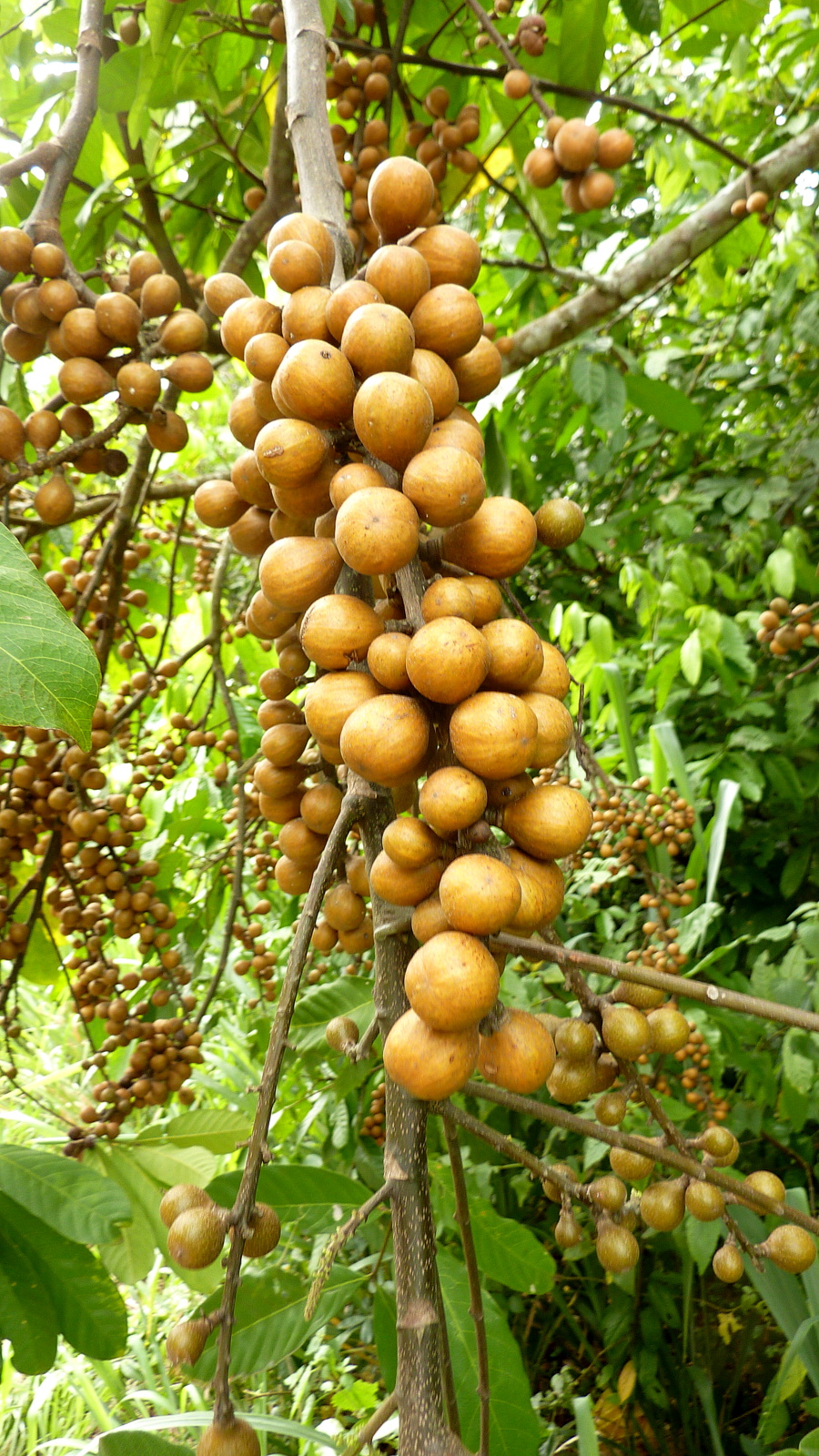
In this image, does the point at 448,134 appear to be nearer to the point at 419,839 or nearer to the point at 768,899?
the point at 419,839

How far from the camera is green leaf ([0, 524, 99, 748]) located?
631 mm

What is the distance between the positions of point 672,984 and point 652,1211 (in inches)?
11.8

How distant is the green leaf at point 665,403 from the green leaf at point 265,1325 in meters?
1.84

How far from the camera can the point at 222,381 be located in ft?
10.2

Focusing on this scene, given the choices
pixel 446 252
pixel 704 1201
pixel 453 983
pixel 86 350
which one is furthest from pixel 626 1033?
pixel 86 350

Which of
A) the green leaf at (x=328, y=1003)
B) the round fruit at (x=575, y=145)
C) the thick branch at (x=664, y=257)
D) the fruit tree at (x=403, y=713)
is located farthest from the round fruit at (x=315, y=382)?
the thick branch at (x=664, y=257)

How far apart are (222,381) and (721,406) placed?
1.58m

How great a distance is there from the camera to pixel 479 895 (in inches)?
19.0

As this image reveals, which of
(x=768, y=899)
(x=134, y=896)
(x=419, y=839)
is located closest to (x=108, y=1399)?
(x=134, y=896)

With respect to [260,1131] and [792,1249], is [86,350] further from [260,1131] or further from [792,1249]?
[792,1249]

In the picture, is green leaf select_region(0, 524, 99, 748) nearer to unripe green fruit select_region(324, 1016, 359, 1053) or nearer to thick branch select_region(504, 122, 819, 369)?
unripe green fruit select_region(324, 1016, 359, 1053)

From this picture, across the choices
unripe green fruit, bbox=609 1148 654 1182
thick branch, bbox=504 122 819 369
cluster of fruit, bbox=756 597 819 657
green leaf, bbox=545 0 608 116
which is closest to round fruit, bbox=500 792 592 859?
unripe green fruit, bbox=609 1148 654 1182

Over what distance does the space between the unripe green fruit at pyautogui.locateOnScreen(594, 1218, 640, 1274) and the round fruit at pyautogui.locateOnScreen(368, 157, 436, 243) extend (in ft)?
2.58

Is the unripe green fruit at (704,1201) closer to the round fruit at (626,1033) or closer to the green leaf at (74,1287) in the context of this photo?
the round fruit at (626,1033)
